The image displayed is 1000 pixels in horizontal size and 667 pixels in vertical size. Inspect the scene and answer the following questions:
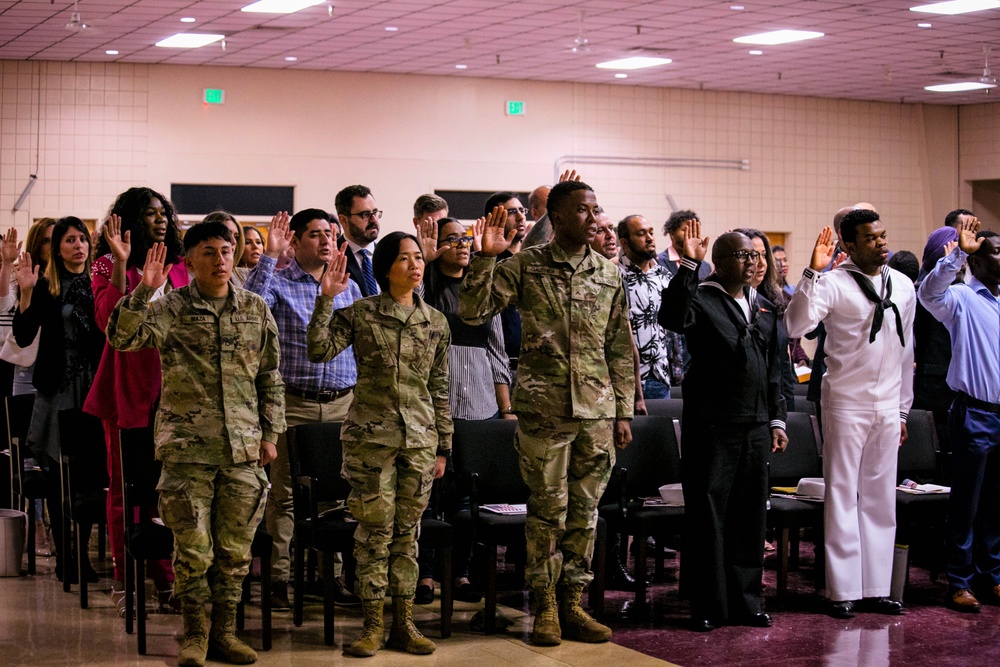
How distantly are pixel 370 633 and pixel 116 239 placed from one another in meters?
1.93

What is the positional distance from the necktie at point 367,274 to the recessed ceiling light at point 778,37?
7.20 meters

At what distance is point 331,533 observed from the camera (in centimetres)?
496

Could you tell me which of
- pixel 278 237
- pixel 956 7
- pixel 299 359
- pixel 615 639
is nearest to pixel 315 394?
pixel 299 359

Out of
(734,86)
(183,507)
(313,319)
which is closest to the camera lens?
(183,507)

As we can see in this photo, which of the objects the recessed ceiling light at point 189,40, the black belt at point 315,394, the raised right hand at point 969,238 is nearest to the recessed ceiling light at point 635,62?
the recessed ceiling light at point 189,40

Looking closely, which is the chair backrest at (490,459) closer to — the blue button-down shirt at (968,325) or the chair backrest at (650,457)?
the chair backrest at (650,457)

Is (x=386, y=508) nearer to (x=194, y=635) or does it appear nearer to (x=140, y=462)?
(x=194, y=635)

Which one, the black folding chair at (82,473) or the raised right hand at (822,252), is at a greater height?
the raised right hand at (822,252)

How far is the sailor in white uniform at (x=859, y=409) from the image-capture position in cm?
559

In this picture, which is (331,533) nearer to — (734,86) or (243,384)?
(243,384)

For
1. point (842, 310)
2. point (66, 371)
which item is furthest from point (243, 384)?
point (842, 310)

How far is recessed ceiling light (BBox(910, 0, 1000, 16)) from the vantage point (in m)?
10.8

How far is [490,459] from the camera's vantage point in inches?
213

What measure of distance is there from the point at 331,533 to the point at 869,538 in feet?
8.06
